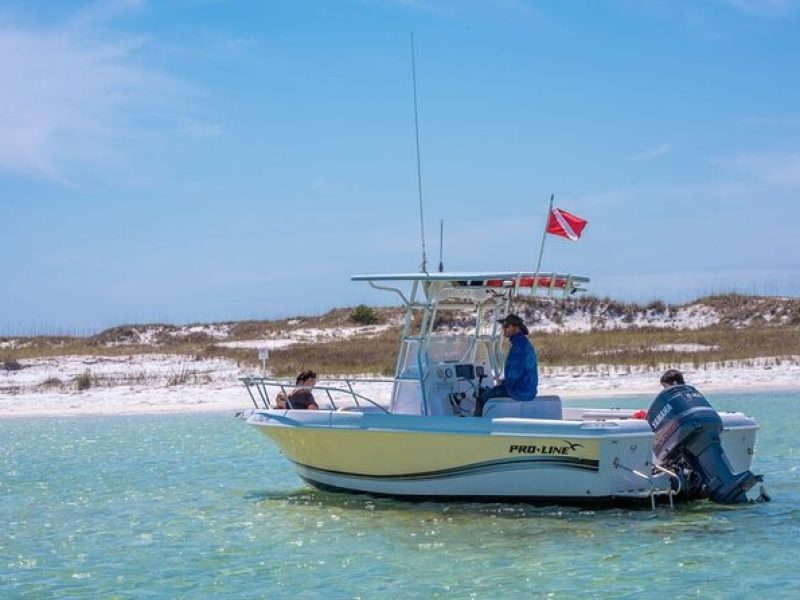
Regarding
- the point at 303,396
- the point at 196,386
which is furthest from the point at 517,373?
the point at 196,386

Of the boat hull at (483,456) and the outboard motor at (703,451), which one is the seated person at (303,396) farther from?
the outboard motor at (703,451)

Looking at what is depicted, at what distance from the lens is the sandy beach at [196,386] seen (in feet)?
92.0

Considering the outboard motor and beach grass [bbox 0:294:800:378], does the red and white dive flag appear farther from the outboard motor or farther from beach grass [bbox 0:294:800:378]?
beach grass [bbox 0:294:800:378]

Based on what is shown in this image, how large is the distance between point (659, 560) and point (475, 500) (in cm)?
294

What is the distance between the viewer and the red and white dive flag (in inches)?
504

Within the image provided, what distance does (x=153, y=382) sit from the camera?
31.2 metres

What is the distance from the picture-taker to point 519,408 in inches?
498

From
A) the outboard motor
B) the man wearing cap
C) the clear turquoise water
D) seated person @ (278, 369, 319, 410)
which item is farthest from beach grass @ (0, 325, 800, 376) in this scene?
the outboard motor

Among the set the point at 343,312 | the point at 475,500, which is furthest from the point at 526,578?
the point at 343,312

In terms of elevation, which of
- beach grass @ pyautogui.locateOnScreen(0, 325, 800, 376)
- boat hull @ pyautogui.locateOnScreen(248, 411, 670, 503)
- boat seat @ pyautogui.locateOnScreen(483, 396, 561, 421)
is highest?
beach grass @ pyautogui.locateOnScreen(0, 325, 800, 376)

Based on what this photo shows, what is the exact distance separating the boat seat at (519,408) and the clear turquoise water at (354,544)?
98cm

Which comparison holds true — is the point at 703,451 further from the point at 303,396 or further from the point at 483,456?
the point at 303,396

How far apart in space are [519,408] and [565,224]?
207cm

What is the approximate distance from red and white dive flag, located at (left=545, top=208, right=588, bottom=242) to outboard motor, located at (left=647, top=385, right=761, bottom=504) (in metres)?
2.12
